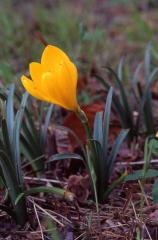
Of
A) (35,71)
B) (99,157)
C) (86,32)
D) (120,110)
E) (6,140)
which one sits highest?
(86,32)

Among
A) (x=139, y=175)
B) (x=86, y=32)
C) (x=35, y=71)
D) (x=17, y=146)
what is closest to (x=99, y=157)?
(x=139, y=175)

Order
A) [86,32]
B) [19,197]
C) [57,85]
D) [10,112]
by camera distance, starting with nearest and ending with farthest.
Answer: [57,85] < [19,197] < [10,112] < [86,32]

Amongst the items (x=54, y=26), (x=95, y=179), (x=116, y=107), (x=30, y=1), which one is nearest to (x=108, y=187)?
(x=95, y=179)

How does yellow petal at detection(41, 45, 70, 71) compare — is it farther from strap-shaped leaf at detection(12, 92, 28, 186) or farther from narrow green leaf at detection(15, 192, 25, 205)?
narrow green leaf at detection(15, 192, 25, 205)

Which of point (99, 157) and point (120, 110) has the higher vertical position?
point (120, 110)

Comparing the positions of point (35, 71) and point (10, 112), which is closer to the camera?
point (35, 71)

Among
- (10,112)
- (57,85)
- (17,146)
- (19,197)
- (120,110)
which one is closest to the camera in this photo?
(57,85)

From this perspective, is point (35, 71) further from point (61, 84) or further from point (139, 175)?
point (139, 175)
